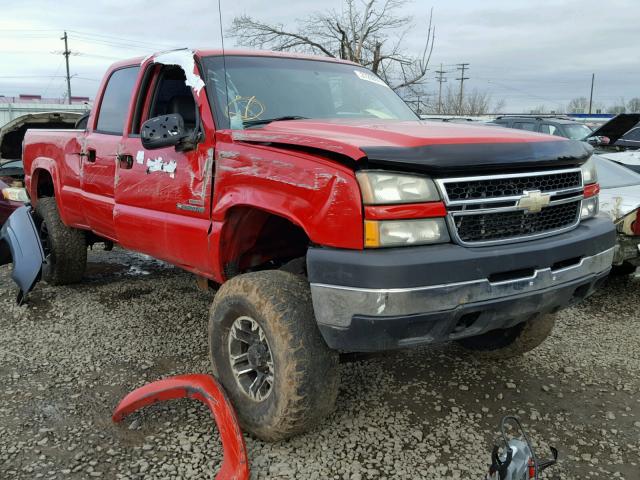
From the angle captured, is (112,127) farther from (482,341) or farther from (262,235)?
(482,341)

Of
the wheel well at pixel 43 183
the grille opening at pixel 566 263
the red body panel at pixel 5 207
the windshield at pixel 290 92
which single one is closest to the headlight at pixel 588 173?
the grille opening at pixel 566 263

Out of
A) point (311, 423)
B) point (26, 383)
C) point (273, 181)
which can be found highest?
point (273, 181)

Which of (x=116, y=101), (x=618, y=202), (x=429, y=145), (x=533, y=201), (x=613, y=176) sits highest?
(x=116, y=101)

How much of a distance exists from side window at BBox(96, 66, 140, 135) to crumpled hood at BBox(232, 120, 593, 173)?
1744 millimetres

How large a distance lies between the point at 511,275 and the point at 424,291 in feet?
1.59

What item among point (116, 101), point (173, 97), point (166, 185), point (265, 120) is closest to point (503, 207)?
point (265, 120)

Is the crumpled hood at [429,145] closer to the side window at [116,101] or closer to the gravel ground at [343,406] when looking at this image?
the gravel ground at [343,406]

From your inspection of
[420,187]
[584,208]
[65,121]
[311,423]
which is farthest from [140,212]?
[65,121]

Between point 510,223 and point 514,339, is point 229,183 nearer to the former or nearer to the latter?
point 510,223

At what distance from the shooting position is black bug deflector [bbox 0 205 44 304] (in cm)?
483

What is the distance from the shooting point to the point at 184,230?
331 cm

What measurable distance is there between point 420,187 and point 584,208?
119cm

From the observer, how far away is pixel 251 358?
2834 mm

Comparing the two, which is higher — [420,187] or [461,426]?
[420,187]
